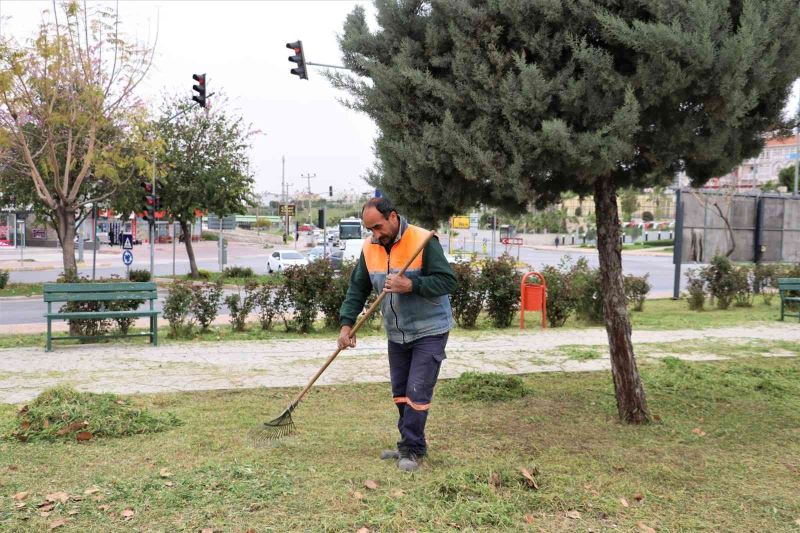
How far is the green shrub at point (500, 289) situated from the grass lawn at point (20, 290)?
1515 centimetres

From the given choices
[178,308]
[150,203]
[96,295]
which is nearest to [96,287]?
[96,295]

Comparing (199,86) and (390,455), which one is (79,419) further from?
(199,86)

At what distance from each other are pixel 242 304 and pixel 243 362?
9.91 feet

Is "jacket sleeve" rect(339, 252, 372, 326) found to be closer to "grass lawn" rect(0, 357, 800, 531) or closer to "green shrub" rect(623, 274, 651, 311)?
"grass lawn" rect(0, 357, 800, 531)

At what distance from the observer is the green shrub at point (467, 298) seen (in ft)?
37.9

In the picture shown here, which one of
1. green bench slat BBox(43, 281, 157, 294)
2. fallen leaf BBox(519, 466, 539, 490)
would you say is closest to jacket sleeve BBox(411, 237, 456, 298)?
fallen leaf BBox(519, 466, 539, 490)

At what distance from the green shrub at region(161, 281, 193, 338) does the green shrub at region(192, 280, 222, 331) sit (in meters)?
0.09

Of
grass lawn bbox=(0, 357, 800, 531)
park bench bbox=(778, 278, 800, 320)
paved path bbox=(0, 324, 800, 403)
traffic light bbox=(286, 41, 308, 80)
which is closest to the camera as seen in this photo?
grass lawn bbox=(0, 357, 800, 531)

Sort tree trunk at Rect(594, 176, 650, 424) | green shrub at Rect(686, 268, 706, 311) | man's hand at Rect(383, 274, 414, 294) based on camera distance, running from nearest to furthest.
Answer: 1. man's hand at Rect(383, 274, 414, 294)
2. tree trunk at Rect(594, 176, 650, 424)
3. green shrub at Rect(686, 268, 706, 311)

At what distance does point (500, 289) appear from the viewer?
11.7 m

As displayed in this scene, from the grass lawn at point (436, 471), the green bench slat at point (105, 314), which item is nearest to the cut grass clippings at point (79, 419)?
the grass lawn at point (436, 471)

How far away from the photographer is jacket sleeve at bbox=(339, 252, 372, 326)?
15.1 feet

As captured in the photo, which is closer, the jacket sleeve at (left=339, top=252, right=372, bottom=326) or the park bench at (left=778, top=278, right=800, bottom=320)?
the jacket sleeve at (left=339, top=252, right=372, bottom=326)

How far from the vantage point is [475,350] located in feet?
30.4
